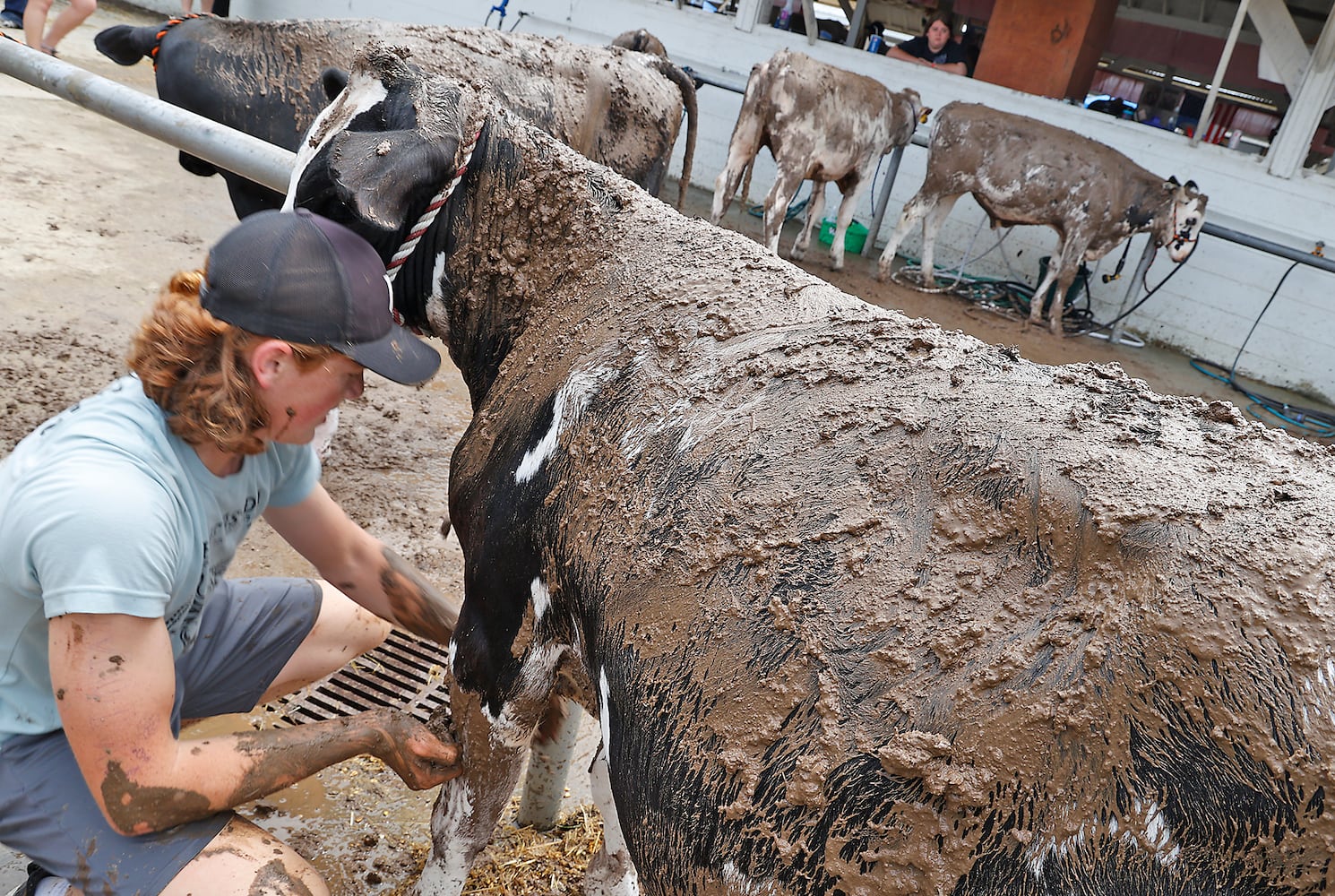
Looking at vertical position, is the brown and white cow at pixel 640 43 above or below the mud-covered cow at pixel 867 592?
above

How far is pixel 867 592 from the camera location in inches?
53.9

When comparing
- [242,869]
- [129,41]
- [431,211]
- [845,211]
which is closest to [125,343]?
[129,41]

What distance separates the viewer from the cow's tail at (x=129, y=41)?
15.6 feet

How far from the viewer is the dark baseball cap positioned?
1.61 meters

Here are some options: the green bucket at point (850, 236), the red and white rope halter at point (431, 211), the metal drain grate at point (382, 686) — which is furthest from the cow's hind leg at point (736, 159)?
the red and white rope halter at point (431, 211)

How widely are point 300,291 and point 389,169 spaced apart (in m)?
0.58

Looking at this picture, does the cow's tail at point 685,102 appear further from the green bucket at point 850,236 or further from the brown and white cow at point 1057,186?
the green bucket at point 850,236

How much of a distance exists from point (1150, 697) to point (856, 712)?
37cm

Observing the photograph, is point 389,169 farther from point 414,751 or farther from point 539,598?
point 414,751

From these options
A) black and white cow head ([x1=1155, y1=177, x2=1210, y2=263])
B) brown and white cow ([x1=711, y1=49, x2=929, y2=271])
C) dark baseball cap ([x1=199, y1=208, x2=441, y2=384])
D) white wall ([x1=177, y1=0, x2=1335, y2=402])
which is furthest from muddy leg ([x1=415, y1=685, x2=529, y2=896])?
white wall ([x1=177, y1=0, x2=1335, y2=402])

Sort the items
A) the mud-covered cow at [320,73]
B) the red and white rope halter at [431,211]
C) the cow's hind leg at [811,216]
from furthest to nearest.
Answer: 1. the cow's hind leg at [811,216]
2. the mud-covered cow at [320,73]
3. the red and white rope halter at [431,211]

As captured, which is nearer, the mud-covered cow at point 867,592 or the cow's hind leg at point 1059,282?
the mud-covered cow at point 867,592

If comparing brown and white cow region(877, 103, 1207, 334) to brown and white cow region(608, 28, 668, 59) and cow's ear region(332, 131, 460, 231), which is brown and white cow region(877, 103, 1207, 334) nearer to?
brown and white cow region(608, 28, 668, 59)

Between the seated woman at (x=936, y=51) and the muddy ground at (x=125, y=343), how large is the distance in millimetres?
4257
